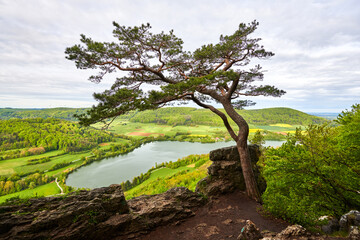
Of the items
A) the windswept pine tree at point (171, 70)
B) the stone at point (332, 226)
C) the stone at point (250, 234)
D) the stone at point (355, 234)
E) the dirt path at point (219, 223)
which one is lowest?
the dirt path at point (219, 223)

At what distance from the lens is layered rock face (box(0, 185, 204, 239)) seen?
3955 mm

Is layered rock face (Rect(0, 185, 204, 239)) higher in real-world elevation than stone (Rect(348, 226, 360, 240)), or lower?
lower

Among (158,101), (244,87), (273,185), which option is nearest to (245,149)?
(273,185)

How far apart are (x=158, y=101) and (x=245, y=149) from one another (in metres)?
5.48

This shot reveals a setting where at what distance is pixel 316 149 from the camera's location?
5.49m

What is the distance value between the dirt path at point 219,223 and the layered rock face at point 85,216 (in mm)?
393

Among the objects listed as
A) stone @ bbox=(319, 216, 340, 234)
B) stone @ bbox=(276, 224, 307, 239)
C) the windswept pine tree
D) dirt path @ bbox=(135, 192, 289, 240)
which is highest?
the windswept pine tree

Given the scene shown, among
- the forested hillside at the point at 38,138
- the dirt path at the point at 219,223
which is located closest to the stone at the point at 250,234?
the dirt path at the point at 219,223

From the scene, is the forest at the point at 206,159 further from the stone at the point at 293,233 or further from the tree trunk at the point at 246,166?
the stone at the point at 293,233

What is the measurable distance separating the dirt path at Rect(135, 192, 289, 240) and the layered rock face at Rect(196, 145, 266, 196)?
0.72 meters

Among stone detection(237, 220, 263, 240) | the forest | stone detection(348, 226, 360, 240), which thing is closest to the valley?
the forest

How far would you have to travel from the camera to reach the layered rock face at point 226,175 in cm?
834

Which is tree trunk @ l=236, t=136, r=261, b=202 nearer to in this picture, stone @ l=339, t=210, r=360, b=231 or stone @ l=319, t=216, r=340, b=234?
stone @ l=319, t=216, r=340, b=234

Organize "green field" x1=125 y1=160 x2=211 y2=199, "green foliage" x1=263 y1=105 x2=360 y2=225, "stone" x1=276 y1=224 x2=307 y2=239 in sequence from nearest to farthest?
"stone" x1=276 y1=224 x2=307 y2=239 → "green foliage" x1=263 y1=105 x2=360 y2=225 → "green field" x1=125 y1=160 x2=211 y2=199
